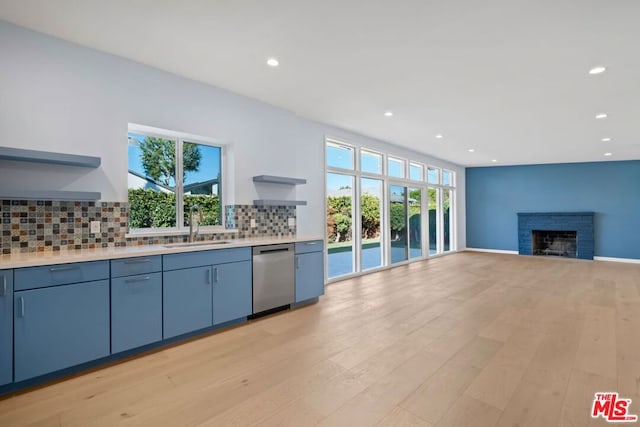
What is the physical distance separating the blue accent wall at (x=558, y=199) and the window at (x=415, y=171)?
10.4 ft

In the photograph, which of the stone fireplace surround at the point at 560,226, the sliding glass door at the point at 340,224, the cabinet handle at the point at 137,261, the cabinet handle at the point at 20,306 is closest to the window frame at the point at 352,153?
the sliding glass door at the point at 340,224

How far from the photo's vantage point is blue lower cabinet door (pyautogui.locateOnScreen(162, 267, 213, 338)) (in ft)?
9.77

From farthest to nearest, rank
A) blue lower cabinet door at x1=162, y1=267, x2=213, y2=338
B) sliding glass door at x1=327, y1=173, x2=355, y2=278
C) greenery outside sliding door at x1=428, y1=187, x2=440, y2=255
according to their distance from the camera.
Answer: greenery outside sliding door at x1=428, y1=187, x2=440, y2=255
sliding glass door at x1=327, y1=173, x2=355, y2=278
blue lower cabinet door at x1=162, y1=267, x2=213, y2=338

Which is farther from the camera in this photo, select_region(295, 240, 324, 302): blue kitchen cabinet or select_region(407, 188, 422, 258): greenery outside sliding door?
select_region(407, 188, 422, 258): greenery outside sliding door

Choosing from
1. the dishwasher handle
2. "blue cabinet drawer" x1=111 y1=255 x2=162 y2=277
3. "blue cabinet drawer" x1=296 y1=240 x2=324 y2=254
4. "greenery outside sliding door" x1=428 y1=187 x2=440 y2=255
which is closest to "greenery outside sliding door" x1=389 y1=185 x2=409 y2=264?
"greenery outside sliding door" x1=428 y1=187 x2=440 y2=255

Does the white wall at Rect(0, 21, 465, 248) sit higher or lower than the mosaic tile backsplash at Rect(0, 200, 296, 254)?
higher

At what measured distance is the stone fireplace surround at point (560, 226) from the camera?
348 inches

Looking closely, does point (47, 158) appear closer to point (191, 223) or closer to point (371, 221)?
point (191, 223)

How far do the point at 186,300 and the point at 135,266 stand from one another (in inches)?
23.0

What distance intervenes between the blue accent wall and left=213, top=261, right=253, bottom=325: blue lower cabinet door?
9121 mm

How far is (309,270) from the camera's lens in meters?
4.36

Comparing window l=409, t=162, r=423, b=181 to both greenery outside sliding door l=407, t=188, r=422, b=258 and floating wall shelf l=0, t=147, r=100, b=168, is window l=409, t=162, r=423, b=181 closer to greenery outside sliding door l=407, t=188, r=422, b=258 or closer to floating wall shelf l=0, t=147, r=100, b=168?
greenery outside sliding door l=407, t=188, r=422, b=258

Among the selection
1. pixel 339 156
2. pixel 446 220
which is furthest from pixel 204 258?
pixel 446 220

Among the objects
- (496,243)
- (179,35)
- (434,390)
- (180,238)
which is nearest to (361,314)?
(434,390)
